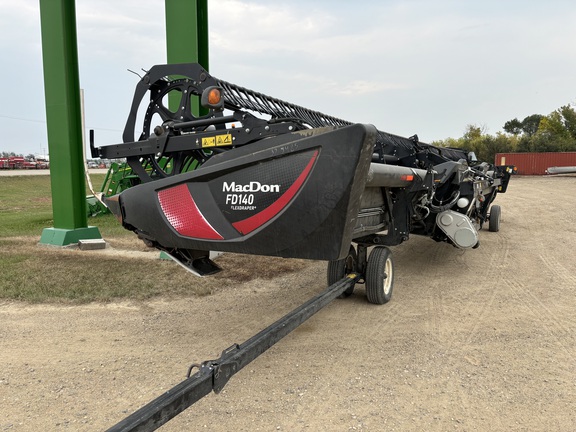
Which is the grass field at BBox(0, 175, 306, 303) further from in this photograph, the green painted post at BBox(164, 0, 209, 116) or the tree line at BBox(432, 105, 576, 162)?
the tree line at BBox(432, 105, 576, 162)

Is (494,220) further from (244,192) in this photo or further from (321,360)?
(244,192)

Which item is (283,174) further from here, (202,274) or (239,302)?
(239,302)

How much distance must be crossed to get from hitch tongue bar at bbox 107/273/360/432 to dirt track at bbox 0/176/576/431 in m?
0.42

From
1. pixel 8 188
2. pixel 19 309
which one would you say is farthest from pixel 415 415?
pixel 8 188

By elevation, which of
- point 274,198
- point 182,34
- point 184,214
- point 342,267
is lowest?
point 342,267

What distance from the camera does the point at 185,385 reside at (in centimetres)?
229

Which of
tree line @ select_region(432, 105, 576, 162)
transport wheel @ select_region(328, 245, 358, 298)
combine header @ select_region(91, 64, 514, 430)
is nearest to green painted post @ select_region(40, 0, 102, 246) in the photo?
combine header @ select_region(91, 64, 514, 430)

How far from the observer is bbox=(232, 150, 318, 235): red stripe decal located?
9.14 ft

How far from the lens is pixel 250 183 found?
294 centimetres

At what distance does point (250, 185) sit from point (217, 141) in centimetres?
80

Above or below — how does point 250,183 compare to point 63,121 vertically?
below

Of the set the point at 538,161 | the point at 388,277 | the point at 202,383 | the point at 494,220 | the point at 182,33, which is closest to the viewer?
the point at 202,383

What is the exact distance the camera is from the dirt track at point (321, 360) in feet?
9.41

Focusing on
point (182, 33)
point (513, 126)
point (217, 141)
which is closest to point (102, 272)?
point (217, 141)
